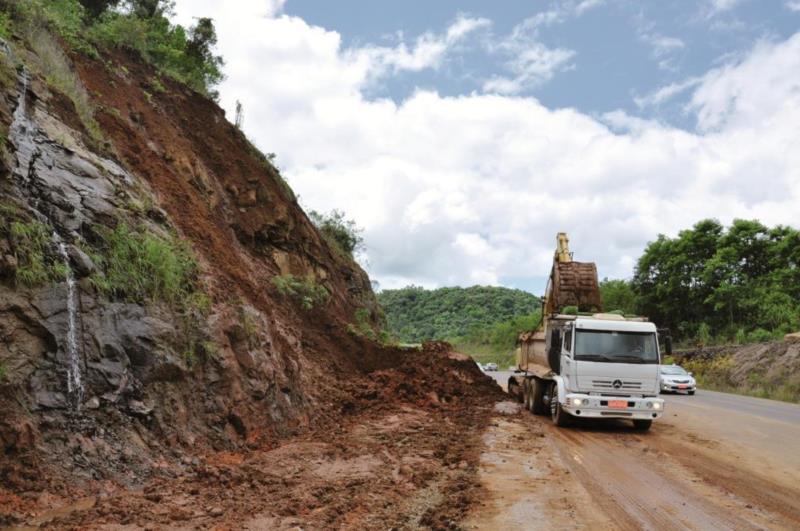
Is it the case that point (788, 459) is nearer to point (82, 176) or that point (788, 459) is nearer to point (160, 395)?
point (160, 395)

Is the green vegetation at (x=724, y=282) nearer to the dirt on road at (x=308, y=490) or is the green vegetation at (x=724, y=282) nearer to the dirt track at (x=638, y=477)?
the dirt track at (x=638, y=477)

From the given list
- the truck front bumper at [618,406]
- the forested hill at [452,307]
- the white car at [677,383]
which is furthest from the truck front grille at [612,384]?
the forested hill at [452,307]

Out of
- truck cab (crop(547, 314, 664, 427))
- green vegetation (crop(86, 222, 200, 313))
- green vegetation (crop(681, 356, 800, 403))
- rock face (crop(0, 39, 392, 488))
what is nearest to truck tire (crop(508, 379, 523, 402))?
rock face (crop(0, 39, 392, 488))

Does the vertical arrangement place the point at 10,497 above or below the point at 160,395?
below

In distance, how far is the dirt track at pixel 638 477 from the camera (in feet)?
22.3

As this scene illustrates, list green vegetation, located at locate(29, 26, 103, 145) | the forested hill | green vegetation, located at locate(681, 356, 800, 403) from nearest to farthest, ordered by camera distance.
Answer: green vegetation, located at locate(29, 26, 103, 145) → green vegetation, located at locate(681, 356, 800, 403) → the forested hill

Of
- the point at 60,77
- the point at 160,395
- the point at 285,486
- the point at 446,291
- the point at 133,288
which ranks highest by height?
the point at 446,291

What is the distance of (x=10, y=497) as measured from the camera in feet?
19.7

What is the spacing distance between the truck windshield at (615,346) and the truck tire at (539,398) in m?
2.91

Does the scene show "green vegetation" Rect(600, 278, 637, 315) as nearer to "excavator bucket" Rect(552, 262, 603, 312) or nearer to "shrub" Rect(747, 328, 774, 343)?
"shrub" Rect(747, 328, 774, 343)

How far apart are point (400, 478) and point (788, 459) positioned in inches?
278

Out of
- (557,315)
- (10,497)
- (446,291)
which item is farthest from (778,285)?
(446,291)

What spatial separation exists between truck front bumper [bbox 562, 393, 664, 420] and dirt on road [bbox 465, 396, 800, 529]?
468mm

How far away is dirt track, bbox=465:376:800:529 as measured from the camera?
681cm
